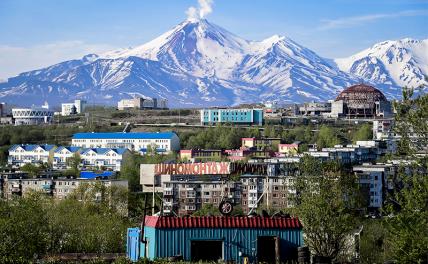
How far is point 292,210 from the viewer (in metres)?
28.5

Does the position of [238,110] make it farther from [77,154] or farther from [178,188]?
[178,188]

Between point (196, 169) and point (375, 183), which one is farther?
point (196, 169)

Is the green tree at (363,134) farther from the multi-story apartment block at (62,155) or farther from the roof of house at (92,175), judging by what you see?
the roof of house at (92,175)

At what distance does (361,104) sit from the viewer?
480ft

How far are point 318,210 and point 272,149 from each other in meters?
74.7

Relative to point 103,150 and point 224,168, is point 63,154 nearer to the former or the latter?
point 103,150

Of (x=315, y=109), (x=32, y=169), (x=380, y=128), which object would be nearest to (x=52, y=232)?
(x=32, y=169)

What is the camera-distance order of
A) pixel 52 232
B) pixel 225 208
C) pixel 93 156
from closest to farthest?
pixel 225 208 → pixel 52 232 → pixel 93 156

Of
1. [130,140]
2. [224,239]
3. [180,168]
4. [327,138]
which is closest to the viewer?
[224,239]

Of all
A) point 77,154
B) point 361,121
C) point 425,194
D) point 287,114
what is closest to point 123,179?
point 77,154

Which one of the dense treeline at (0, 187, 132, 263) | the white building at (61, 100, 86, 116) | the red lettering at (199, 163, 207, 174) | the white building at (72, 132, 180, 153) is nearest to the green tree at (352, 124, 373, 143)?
the white building at (72, 132, 180, 153)

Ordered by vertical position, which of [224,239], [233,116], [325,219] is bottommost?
[224,239]

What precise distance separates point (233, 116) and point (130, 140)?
87.9ft

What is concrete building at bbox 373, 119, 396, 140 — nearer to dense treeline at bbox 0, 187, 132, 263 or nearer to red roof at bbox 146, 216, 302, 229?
dense treeline at bbox 0, 187, 132, 263
